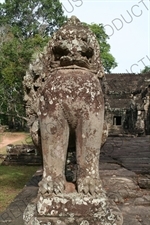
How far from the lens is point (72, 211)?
249cm

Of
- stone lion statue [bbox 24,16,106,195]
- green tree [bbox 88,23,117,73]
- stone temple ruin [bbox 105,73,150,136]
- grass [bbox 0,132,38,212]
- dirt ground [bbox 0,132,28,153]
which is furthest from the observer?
green tree [bbox 88,23,117,73]

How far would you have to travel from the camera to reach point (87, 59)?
9.52 ft

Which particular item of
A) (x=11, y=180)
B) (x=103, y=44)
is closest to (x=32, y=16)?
(x=103, y=44)

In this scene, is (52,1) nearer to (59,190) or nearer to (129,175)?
(129,175)

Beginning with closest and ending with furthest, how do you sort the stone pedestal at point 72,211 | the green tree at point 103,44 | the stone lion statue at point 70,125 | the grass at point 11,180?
the stone pedestal at point 72,211 < the stone lion statue at point 70,125 < the grass at point 11,180 < the green tree at point 103,44

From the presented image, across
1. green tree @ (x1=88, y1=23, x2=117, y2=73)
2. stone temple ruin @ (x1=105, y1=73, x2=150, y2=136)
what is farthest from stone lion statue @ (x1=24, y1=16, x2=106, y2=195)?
green tree @ (x1=88, y1=23, x2=117, y2=73)

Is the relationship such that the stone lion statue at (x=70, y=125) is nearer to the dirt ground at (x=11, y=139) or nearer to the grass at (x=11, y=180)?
the grass at (x=11, y=180)

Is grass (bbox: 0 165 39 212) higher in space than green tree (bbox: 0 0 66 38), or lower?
lower

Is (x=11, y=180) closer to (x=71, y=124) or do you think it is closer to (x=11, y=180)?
(x=11, y=180)

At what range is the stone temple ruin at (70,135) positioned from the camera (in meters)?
2.49

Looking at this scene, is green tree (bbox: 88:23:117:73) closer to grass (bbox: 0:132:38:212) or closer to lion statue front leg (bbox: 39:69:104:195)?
grass (bbox: 0:132:38:212)

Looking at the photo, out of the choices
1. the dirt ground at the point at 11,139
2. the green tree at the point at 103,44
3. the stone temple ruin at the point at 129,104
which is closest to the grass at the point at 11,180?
the dirt ground at the point at 11,139

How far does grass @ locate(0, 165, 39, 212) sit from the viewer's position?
5.71 m

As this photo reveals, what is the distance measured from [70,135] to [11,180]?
5139mm
